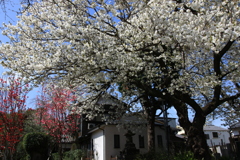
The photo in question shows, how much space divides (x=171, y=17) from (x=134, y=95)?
855 centimetres

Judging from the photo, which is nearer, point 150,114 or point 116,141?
point 150,114

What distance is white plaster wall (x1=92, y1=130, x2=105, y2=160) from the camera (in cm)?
1769

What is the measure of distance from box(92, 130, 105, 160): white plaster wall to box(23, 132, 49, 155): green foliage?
4.67 meters

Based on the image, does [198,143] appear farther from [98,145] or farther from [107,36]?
[98,145]

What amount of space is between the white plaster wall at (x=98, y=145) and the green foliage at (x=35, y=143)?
4673 millimetres

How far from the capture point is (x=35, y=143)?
58.3ft

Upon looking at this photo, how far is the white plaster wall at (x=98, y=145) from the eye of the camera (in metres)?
17.7

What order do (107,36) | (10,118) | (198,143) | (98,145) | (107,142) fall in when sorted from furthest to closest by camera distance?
(98,145), (107,142), (10,118), (198,143), (107,36)

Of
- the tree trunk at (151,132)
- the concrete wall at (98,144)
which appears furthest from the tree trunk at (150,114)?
the concrete wall at (98,144)

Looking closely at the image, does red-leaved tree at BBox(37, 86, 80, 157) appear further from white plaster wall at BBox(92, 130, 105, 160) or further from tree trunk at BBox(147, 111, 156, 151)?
tree trunk at BBox(147, 111, 156, 151)

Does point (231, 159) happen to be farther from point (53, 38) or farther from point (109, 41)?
point (53, 38)

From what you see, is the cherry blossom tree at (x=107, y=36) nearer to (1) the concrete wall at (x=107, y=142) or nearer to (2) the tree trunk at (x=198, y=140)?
(2) the tree trunk at (x=198, y=140)

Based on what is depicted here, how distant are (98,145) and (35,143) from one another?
5.70 metres

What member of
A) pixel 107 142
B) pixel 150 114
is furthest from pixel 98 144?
pixel 150 114
